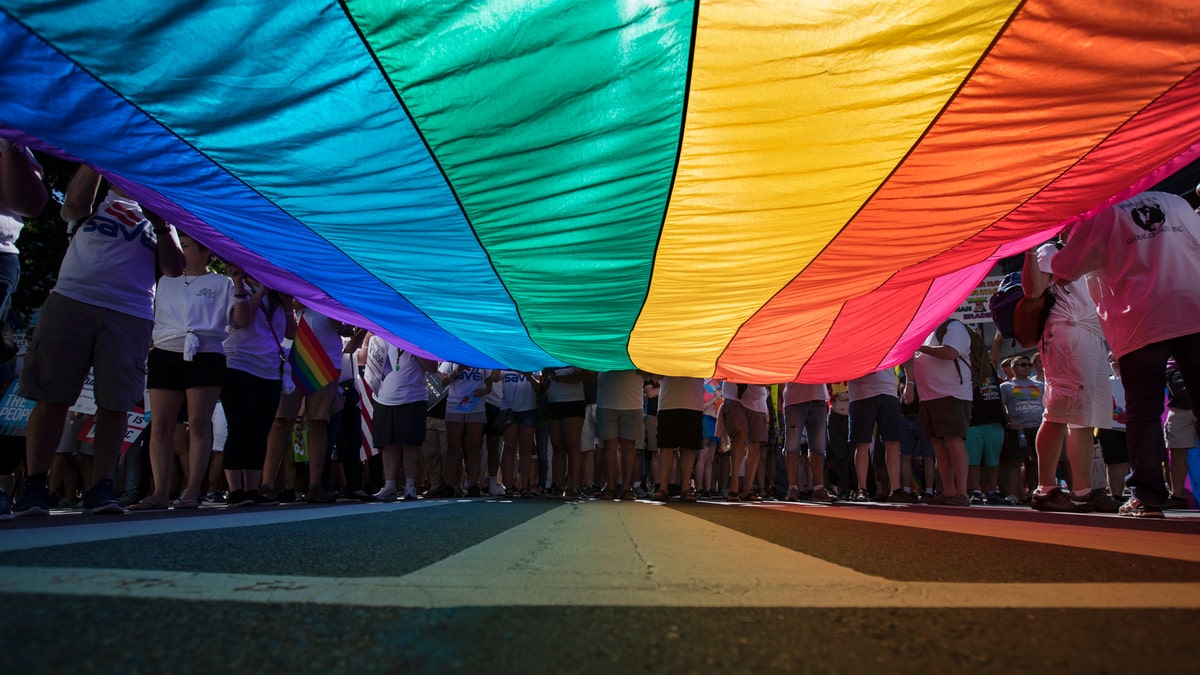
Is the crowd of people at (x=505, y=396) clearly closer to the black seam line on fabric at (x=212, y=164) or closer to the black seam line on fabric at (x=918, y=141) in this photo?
the black seam line on fabric at (x=212, y=164)

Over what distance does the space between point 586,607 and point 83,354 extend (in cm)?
369

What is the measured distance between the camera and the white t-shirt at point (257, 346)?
5.17 m

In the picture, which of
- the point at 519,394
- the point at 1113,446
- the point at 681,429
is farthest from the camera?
the point at 519,394

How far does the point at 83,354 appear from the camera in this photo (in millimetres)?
3676

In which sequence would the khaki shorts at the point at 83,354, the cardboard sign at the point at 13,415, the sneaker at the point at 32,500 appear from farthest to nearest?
1. the cardboard sign at the point at 13,415
2. the khaki shorts at the point at 83,354
3. the sneaker at the point at 32,500

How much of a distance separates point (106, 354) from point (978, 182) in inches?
181

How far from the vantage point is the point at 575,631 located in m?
1.01

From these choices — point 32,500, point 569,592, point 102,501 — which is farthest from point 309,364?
point 569,592

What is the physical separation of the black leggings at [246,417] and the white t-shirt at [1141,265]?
17.8 ft

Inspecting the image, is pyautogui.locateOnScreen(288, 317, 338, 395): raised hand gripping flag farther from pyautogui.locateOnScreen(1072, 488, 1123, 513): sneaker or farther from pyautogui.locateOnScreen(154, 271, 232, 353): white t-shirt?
pyautogui.locateOnScreen(1072, 488, 1123, 513): sneaker

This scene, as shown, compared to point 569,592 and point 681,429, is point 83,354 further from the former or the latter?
point 681,429

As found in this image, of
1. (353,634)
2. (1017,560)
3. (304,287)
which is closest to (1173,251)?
(1017,560)

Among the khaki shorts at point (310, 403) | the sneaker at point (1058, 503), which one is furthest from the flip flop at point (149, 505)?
the sneaker at point (1058, 503)

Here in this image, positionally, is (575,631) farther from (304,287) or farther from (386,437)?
(386,437)
